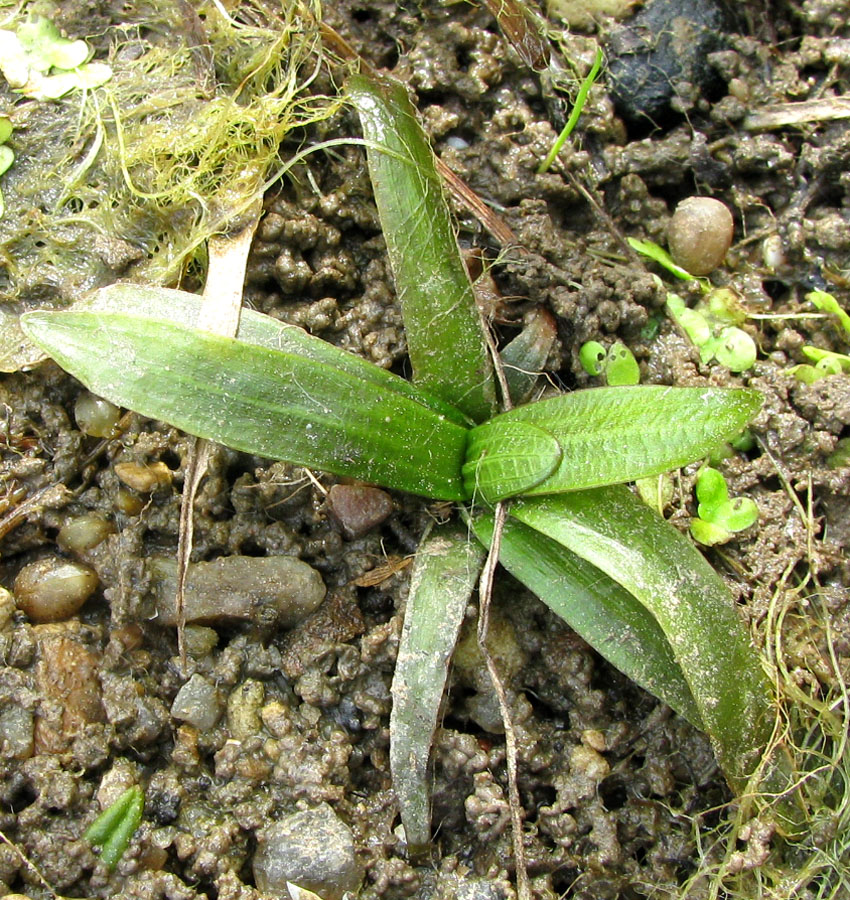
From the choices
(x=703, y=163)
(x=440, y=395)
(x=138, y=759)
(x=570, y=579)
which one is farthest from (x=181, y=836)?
(x=703, y=163)

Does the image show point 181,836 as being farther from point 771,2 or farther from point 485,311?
point 771,2

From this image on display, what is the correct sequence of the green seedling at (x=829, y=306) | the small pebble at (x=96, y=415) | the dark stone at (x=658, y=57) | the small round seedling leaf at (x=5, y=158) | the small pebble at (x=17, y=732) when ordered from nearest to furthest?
the small pebble at (x=17, y=732), the small pebble at (x=96, y=415), the small round seedling leaf at (x=5, y=158), the green seedling at (x=829, y=306), the dark stone at (x=658, y=57)

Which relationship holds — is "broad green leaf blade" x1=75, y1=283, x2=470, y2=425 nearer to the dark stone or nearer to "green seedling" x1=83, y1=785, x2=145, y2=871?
"green seedling" x1=83, y1=785, x2=145, y2=871

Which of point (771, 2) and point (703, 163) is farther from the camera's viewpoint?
point (771, 2)

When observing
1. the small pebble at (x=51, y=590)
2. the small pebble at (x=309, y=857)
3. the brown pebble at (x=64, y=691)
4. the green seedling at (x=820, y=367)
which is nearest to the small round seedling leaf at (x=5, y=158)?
the small pebble at (x=51, y=590)

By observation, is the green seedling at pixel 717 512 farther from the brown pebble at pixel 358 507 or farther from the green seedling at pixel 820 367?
the brown pebble at pixel 358 507

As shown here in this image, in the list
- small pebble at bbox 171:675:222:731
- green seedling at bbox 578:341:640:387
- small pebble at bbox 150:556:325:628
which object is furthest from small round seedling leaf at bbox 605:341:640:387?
small pebble at bbox 171:675:222:731

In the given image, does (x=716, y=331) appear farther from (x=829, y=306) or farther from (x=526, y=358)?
(x=526, y=358)
